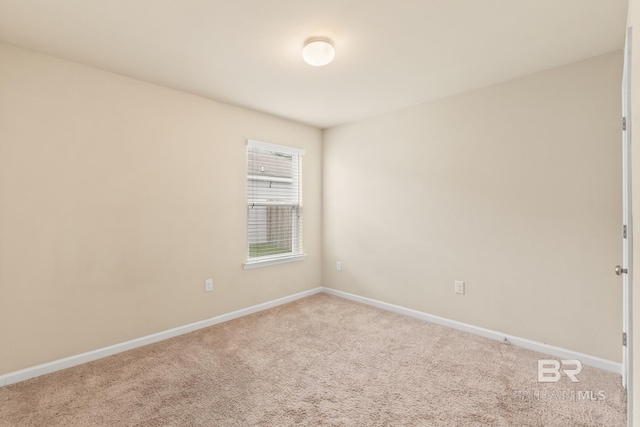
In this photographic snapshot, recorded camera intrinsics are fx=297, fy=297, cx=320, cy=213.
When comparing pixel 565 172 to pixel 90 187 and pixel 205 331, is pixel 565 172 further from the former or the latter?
pixel 90 187

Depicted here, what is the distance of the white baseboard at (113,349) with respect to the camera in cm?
212

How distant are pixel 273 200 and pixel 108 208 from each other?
68.9 inches

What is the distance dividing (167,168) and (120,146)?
41 cm

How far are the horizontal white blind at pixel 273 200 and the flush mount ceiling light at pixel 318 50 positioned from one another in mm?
1582

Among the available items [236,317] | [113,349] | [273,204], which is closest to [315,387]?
[236,317]

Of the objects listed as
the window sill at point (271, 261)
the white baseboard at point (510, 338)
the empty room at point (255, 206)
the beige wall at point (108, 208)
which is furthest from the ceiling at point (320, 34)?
the white baseboard at point (510, 338)

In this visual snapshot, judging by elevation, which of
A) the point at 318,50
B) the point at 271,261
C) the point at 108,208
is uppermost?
the point at 318,50

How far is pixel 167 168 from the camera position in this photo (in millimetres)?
2844

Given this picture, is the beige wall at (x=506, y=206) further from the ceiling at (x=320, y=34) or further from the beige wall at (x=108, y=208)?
the beige wall at (x=108, y=208)

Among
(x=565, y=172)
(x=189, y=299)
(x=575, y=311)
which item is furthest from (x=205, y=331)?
(x=565, y=172)
